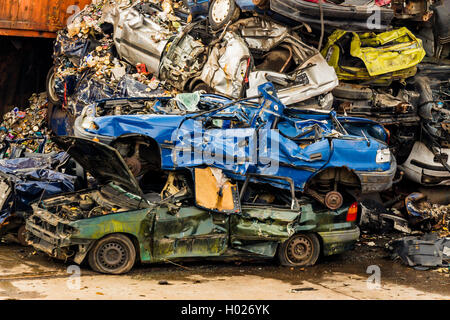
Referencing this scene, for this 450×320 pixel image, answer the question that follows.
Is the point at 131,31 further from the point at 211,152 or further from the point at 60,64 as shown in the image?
the point at 211,152

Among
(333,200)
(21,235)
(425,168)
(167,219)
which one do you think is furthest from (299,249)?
(425,168)

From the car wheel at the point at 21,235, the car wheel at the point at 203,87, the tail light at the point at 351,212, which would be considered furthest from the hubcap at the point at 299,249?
the car wheel at the point at 21,235

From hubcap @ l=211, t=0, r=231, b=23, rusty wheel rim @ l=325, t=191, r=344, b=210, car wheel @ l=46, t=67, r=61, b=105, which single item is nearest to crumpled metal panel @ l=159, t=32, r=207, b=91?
hubcap @ l=211, t=0, r=231, b=23

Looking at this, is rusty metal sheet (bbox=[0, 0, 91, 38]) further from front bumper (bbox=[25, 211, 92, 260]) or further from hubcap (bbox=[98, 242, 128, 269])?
hubcap (bbox=[98, 242, 128, 269])

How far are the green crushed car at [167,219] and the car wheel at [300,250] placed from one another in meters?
0.01

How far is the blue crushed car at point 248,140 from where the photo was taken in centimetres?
831

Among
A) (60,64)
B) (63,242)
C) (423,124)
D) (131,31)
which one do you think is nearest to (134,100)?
(63,242)

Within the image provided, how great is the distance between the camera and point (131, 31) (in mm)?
12453

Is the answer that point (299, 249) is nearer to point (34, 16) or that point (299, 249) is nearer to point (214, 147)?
point (214, 147)

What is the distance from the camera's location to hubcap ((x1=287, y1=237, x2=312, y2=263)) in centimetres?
903

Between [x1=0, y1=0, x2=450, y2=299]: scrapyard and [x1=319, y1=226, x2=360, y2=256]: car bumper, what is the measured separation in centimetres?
2

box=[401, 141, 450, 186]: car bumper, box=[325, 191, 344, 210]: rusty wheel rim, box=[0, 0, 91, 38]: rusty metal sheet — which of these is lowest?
box=[325, 191, 344, 210]: rusty wheel rim

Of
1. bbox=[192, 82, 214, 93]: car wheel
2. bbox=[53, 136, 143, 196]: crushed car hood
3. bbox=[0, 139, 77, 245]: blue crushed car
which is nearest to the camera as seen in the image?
bbox=[53, 136, 143, 196]: crushed car hood

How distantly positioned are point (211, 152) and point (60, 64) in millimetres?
6440
